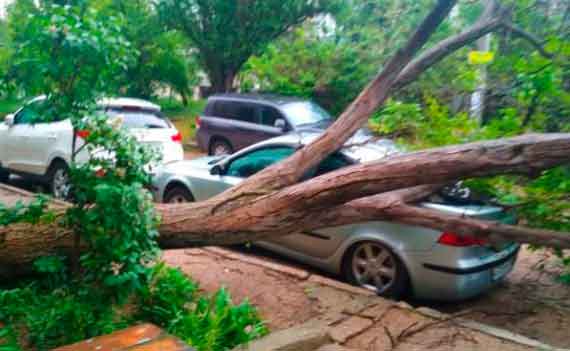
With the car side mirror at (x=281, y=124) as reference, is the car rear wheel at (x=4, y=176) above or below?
below

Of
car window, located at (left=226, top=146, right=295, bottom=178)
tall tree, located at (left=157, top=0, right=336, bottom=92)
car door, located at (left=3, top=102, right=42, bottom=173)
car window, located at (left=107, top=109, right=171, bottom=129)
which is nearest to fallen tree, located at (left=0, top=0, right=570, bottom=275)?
car window, located at (left=226, top=146, right=295, bottom=178)

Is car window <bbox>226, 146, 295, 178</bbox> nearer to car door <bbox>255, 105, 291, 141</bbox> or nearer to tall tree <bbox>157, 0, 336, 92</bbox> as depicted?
car door <bbox>255, 105, 291, 141</bbox>

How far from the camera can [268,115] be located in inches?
479

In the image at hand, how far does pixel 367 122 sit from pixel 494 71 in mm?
1635

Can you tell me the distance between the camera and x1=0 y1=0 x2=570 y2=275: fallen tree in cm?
421

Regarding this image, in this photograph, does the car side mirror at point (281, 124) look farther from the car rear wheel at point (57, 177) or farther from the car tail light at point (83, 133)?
the car tail light at point (83, 133)

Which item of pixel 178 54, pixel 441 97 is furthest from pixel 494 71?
pixel 178 54

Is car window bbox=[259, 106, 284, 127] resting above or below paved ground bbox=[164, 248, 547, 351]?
above

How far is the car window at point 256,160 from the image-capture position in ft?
21.3

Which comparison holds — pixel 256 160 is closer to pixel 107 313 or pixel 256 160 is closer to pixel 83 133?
pixel 83 133

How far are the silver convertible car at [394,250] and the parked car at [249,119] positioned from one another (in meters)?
5.02

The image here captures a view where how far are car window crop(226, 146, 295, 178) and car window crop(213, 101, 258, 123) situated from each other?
5.63m

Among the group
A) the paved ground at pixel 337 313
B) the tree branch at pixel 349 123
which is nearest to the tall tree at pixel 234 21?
the tree branch at pixel 349 123

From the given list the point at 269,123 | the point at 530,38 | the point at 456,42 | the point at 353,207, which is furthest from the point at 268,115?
the point at 353,207
